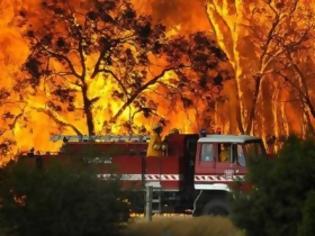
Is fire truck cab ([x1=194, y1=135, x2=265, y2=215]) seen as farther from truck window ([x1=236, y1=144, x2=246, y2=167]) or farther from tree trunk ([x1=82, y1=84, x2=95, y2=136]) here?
tree trunk ([x1=82, y1=84, x2=95, y2=136])

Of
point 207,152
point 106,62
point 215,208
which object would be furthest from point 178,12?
point 215,208

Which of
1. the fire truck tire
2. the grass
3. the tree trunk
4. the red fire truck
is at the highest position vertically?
the tree trunk

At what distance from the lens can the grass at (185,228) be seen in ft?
55.2

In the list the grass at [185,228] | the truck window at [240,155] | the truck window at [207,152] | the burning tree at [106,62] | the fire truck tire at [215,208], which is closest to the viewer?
the grass at [185,228]

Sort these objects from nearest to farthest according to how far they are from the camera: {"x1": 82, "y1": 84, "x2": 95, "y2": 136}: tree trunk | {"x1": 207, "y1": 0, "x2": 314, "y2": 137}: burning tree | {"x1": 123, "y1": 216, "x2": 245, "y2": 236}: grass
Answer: {"x1": 123, "y1": 216, "x2": 245, "y2": 236}: grass
{"x1": 82, "y1": 84, "x2": 95, "y2": 136}: tree trunk
{"x1": 207, "y1": 0, "x2": 314, "y2": 137}: burning tree

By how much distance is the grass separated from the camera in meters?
16.8

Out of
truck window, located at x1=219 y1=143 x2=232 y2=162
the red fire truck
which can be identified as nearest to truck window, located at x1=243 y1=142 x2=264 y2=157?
the red fire truck

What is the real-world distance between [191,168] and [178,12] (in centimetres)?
1927

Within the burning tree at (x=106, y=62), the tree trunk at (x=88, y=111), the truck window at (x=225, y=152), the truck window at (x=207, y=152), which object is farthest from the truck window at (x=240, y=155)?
the tree trunk at (x=88, y=111)

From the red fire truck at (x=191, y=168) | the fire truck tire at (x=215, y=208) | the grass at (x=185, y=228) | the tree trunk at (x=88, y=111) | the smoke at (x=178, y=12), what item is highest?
the smoke at (x=178, y=12)

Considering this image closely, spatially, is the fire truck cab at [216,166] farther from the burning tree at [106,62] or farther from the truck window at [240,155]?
the burning tree at [106,62]

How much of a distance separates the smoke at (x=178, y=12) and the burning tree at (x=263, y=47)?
955 millimetres

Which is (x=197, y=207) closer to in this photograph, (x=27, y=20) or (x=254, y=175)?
(x=254, y=175)

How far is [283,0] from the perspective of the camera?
38.9 m
